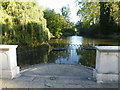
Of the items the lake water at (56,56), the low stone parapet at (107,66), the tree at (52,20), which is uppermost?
the tree at (52,20)

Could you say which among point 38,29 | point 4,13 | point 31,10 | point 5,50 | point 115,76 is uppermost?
point 31,10

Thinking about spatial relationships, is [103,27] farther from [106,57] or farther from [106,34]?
[106,57]

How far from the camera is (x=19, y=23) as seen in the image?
294 inches

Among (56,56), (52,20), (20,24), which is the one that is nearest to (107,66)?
(56,56)

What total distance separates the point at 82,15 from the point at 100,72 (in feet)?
9.62

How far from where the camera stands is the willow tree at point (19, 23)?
6.93m

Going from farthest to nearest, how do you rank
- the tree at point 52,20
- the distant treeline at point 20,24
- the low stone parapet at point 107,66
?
the tree at point 52,20 < the distant treeline at point 20,24 < the low stone parapet at point 107,66

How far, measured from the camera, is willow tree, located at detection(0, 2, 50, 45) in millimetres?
6926

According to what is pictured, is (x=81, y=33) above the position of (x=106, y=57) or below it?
above

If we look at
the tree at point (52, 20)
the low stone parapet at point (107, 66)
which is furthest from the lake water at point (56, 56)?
the tree at point (52, 20)

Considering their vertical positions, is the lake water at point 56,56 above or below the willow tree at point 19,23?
below

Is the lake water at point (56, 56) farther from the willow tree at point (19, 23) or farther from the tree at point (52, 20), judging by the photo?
the tree at point (52, 20)

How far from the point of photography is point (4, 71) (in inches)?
101

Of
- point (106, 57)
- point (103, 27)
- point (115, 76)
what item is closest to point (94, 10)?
point (106, 57)
